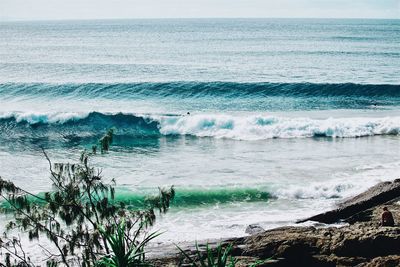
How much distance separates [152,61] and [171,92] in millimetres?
19524

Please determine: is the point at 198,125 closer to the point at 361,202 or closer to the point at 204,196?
the point at 204,196

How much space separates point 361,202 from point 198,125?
58.7 ft

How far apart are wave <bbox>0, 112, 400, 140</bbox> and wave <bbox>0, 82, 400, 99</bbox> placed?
8.48 metres

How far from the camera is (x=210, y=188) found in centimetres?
2102

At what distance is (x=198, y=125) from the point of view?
33.8 m

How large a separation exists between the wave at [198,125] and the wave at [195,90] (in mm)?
8482

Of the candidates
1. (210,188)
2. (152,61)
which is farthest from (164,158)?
(152,61)

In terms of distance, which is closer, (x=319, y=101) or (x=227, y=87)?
(x=319, y=101)

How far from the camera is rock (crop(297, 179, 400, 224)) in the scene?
A: 16172mm

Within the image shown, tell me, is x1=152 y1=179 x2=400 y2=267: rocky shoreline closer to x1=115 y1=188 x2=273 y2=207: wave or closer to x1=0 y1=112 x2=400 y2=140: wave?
x1=115 y1=188 x2=273 y2=207: wave

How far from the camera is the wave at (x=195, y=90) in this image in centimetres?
4362

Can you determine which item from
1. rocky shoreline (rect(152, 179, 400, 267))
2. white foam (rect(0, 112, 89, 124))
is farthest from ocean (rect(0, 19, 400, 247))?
rocky shoreline (rect(152, 179, 400, 267))

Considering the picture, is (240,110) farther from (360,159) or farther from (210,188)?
(210,188)

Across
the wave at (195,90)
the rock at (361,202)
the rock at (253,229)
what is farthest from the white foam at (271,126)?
the rock at (253,229)
